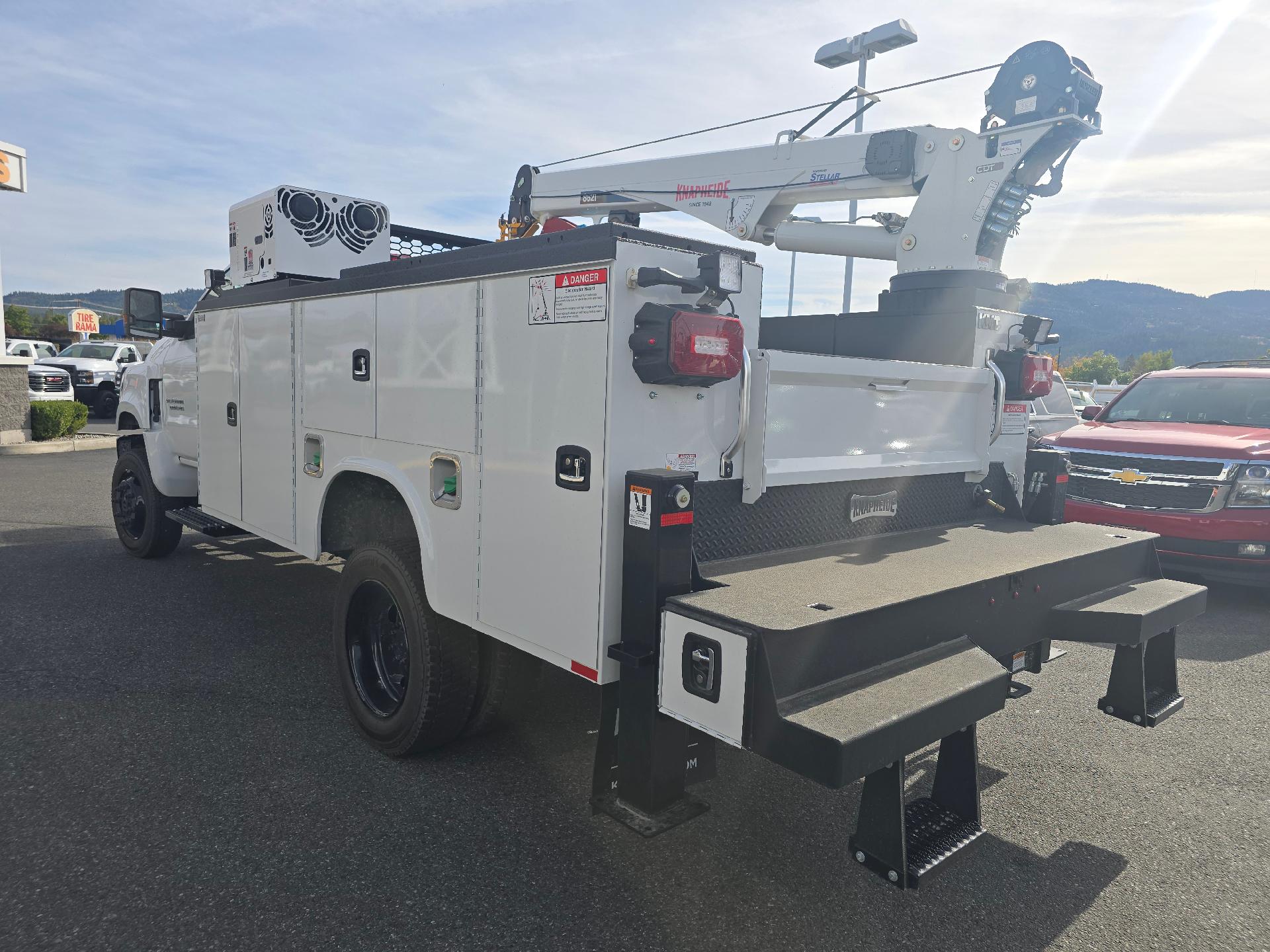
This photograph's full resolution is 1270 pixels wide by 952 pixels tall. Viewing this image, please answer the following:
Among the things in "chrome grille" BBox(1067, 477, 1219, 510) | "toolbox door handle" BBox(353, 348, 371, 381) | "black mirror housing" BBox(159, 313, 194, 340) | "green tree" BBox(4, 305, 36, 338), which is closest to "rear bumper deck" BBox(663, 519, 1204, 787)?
"toolbox door handle" BBox(353, 348, 371, 381)

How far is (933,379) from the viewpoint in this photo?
3627mm

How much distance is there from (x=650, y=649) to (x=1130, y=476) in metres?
5.91

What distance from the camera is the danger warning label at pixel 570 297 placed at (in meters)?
2.46

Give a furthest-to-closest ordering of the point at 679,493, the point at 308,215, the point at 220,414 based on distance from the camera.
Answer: the point at 220,414 < the point at 308,215 < the point at 679,493

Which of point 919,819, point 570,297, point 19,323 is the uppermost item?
point 19,323

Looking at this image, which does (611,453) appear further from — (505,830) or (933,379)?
(933,379)

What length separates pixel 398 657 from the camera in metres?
3.69

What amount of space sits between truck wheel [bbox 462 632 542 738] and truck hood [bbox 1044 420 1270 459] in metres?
5.66

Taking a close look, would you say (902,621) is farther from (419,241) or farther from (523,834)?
(419,241)

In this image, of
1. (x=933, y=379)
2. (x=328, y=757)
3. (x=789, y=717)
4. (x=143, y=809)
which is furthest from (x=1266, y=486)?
(x=143, y=809)

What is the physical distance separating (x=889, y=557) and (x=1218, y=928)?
4.84 feet

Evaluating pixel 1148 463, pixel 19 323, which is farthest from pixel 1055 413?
pixel 19 323

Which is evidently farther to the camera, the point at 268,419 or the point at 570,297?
the point at 268,419

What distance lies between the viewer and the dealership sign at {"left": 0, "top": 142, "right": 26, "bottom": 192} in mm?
14312
